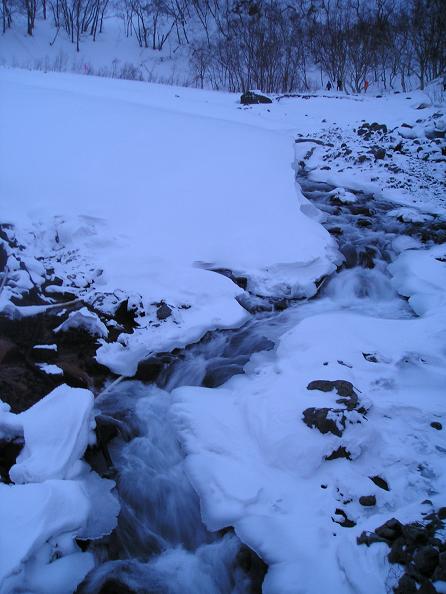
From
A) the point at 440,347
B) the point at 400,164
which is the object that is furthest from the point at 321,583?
the point at 400,164

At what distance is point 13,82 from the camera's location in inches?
285

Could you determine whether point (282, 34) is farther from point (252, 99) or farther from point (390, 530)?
point (390, 530)

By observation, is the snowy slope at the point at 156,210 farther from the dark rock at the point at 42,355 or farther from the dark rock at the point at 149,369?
the dark rock at the point at 42,355

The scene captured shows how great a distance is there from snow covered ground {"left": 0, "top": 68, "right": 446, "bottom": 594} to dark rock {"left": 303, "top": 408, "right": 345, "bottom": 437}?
0.01 meters

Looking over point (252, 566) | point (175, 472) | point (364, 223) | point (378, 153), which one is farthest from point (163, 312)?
point (378, 153)

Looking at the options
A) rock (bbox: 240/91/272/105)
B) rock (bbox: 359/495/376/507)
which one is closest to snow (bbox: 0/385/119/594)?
rock (bbox: 359/495/376/507)

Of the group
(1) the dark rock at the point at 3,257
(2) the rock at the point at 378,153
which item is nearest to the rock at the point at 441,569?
(1) the dark rock at the point at 3,257

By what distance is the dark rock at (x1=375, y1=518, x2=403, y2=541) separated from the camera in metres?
1.73

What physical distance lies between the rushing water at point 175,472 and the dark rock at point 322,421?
69 centimetres

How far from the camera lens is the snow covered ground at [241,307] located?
74.7 inches

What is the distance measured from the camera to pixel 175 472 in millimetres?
2303

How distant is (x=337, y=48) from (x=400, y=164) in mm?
10588

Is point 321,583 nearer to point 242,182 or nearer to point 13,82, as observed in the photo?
point 242,182

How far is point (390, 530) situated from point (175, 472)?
1.10 meters
